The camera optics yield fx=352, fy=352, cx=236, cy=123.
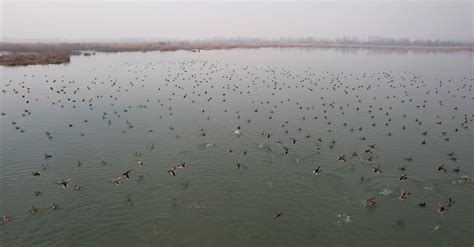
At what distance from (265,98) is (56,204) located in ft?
103

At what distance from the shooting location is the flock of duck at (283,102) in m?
26.7

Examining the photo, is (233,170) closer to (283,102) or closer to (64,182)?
(64,182)

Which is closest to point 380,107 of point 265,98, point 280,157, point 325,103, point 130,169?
point 325,103

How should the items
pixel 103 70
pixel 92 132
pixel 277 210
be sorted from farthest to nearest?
pixel 103 70
pixel 92 132
pixel 277 210

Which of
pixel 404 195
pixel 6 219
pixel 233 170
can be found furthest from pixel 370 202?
pixel 6 219

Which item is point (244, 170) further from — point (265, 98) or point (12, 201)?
point (265, 98)

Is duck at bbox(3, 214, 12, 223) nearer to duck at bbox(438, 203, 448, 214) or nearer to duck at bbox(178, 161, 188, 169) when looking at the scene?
duck at bbox(178, 161, 188, 169)

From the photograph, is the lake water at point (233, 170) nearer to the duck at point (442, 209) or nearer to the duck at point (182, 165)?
the duck at point (442, 209)

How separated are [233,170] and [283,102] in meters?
22.0

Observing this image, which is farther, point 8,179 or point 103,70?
point 103,70

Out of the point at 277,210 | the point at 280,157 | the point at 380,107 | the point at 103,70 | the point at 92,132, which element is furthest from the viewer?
the point at 103,70

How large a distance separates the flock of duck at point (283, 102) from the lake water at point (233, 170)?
0.27 m

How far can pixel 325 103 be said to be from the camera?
144ft

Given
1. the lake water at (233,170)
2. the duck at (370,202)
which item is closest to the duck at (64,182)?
the lake water at (233,170)
